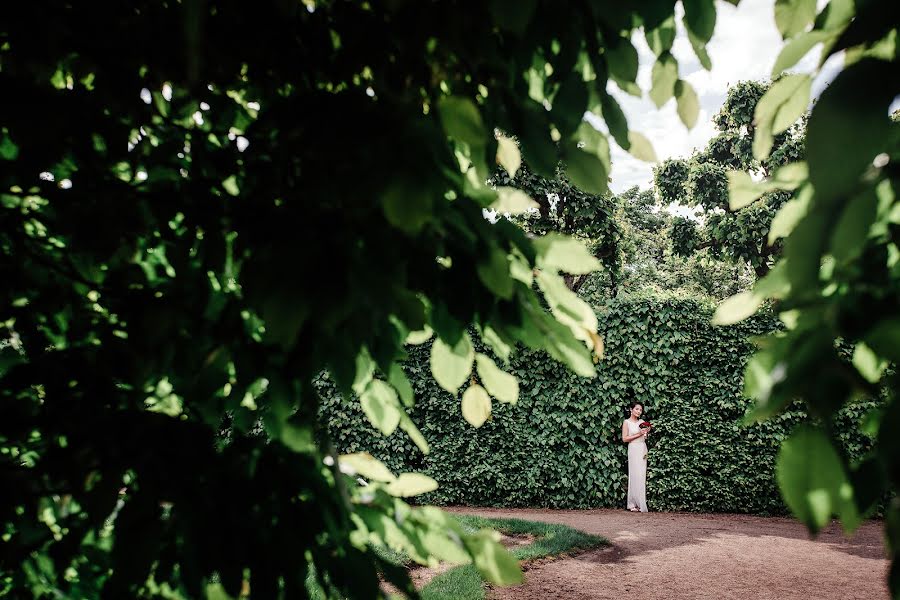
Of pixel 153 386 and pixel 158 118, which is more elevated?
pixel 158 118

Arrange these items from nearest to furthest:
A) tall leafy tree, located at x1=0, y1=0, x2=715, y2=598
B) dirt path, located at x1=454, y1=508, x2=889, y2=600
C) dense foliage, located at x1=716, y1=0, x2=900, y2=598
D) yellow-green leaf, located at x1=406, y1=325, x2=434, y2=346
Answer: dense foliage, located at x1=716, y1=0, x2=900, y2=598 < tall leafy tree, located at x1=0, y1=0, x2=715, y2=598 < yellow-green leaf, located at x1=406, y1=325, x2=434, y2=346 < dirt path, located at x1=454, y1=508, x2=889, y2=600

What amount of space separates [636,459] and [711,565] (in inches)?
124

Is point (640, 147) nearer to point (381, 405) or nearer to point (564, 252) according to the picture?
point (564, 252)

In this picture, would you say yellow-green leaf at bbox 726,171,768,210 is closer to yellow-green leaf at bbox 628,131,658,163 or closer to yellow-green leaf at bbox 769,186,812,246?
yellow-green leaf at bbox 769,186,812,246

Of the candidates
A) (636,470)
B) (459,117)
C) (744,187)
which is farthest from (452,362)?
(636,470)

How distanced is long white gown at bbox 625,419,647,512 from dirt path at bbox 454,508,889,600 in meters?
0.72

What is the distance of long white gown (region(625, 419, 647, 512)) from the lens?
959 centimetres

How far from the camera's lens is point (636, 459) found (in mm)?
A: 9617

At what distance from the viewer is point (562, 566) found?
625 centimetres

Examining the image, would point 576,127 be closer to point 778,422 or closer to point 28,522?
point 28,522

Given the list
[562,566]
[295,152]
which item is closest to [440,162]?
[295,152]

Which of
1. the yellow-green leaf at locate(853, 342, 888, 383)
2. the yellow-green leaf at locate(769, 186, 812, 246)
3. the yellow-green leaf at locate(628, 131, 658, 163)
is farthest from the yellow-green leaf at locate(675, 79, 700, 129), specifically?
the yellow-green leaf at locate(853, 342, 888, 383)

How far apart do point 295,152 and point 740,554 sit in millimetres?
8044

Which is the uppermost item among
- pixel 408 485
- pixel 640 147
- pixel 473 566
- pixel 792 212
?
pixel 640 147
